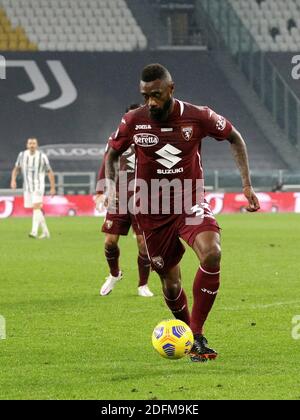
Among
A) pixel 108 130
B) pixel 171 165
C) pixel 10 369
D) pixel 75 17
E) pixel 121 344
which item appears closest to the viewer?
pixel 10 369

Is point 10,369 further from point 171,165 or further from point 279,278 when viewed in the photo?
point 279,278

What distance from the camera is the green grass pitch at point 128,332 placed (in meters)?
6.94

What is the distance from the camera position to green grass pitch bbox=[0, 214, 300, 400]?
694 cm

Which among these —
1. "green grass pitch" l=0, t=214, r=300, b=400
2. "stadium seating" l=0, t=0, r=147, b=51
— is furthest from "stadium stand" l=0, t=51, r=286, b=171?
"green grass pitch" l=0, t=214, r=300, b=400

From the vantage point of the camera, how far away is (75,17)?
3778 centimetres

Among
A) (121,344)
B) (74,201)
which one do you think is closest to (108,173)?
(121,344)

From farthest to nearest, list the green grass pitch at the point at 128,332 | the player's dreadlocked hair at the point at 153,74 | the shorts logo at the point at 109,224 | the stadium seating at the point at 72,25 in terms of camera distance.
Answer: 1. the stadium seating at the point at 72,25
2. the shorts logo at the point at 109,224
3. the player's dreadlocked hair at the point at 153,74
4. the green grass pitch at the point at 128,332

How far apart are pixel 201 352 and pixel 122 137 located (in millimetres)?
1729

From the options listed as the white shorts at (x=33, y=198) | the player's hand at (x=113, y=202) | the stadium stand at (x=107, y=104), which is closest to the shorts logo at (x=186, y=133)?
the player's hand at (x=113, y=202)

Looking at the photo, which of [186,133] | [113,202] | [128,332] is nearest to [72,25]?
[113,202]

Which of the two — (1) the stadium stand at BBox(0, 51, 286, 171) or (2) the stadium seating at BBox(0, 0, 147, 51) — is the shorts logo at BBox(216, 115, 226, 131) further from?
(2) the stadium seating at BBox(0, 0, 147, 51)

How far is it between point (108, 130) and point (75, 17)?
4.96 metres

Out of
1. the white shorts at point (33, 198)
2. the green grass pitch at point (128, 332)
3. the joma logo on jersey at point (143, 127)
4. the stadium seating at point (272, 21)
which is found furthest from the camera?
the stadium seating at point (272, 21)

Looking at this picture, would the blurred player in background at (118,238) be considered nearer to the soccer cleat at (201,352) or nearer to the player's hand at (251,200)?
the player's hand at (251,200)
